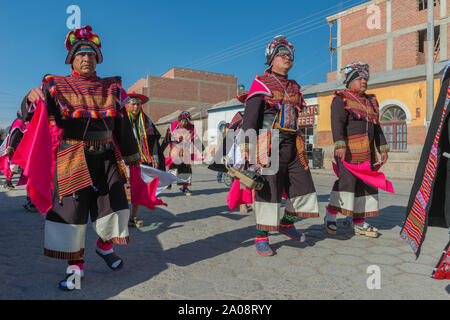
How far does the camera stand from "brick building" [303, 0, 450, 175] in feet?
55.3

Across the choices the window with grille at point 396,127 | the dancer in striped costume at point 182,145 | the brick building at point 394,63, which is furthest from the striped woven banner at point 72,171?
the window with grille at point 396,127

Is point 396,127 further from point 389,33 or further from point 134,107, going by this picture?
point 134,107

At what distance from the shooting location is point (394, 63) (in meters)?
26.7

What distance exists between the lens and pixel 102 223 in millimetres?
2859

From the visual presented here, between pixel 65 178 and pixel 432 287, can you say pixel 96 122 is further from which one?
pixel 432 287

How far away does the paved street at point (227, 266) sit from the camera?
8.57 ft

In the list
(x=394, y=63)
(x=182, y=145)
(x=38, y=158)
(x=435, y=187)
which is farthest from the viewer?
(x=394, y=63)

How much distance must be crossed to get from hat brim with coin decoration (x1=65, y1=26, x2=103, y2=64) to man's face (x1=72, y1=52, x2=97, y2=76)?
0.11ft

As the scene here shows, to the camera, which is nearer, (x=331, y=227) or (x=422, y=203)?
(x=422, y=203)

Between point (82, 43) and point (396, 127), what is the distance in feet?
59.4

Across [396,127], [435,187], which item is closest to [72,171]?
[435,187]

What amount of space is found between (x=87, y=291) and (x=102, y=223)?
0.54m

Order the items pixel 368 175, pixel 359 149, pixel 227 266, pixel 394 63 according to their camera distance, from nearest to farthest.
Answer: pixel 227 266 → pixel 368 175 → pixel 359 149 → pixel 394 63
